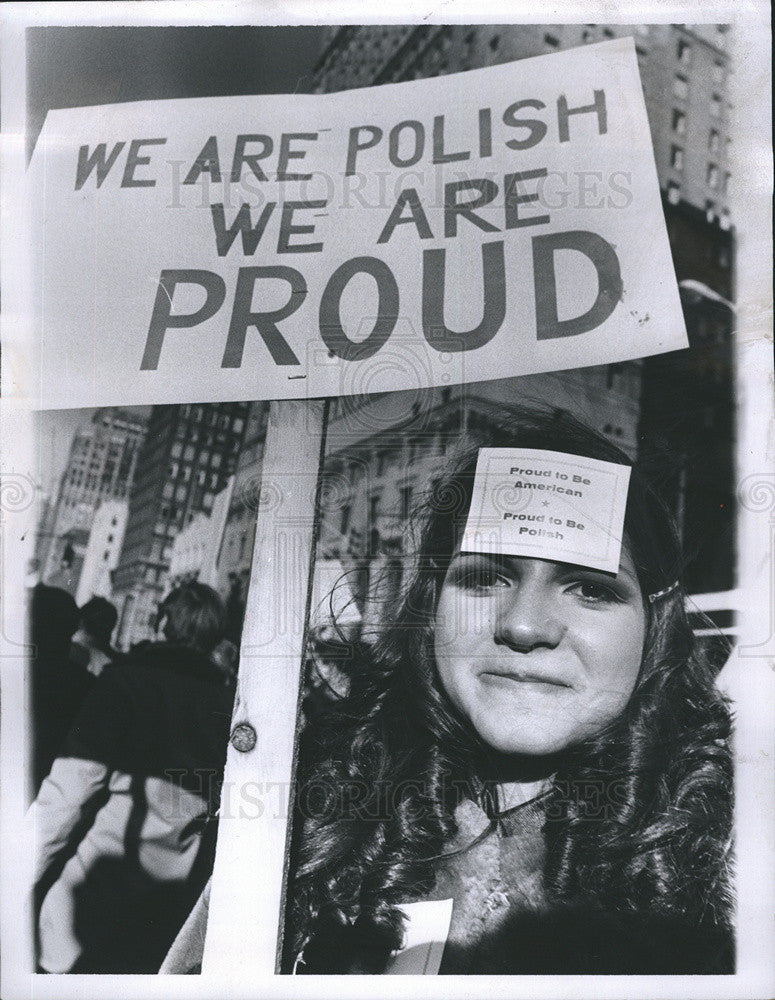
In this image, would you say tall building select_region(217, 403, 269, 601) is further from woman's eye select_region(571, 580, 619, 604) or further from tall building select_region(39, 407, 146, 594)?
woman's eye select_region(571, 580, 619, 604)

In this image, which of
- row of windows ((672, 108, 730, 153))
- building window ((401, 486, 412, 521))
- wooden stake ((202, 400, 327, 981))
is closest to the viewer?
wooden stake ((202, 400, 327, 981))

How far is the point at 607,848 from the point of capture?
6.43 feet

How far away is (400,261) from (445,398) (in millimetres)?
321

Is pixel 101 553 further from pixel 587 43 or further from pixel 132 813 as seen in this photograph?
pixel 587 43

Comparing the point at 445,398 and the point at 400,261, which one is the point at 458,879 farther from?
the point at 400,261

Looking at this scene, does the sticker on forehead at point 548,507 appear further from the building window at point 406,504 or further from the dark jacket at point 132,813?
the dark jacket at point 132,813

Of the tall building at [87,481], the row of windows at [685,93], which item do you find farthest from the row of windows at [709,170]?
the tall building at [87,481]

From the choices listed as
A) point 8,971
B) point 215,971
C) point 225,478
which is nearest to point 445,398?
point 225,478

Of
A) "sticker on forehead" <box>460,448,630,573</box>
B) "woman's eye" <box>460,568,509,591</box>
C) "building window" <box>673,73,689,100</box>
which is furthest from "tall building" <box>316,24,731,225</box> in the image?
"woman's eye" <box>460,568,509,591</box>

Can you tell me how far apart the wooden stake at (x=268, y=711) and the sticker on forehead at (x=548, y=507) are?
1.19 ft

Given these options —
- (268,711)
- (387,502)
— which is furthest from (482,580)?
(268,711)

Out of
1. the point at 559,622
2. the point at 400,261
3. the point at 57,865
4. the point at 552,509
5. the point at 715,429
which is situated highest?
the point at 400,261

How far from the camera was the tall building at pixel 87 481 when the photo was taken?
81.4 inches

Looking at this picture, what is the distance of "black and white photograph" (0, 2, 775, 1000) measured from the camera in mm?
1962
